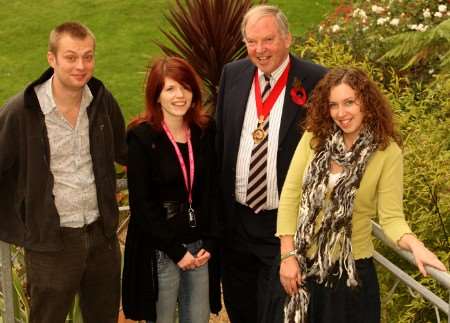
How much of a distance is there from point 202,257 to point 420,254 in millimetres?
1080

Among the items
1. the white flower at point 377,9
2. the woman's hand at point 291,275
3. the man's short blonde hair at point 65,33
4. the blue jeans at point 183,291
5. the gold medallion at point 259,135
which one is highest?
the white flower at point 377,9

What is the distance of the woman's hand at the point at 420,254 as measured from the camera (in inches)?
104

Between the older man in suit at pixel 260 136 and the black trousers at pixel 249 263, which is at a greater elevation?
the older man in suit at pixel 260 136

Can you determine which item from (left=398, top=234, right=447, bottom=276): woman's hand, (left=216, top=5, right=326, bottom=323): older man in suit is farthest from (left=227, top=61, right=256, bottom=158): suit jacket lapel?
(left=398, top=234, right=447, bottom=276): woman's hand

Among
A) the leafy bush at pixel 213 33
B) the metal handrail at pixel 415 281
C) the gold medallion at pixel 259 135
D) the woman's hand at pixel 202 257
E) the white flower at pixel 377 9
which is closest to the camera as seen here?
the metal handrail at pixel 415 281

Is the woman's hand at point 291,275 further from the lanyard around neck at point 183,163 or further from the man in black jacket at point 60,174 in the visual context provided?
the man in black jacket at point 60,174

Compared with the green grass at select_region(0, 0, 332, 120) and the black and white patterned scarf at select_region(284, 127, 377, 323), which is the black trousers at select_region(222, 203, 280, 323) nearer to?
the black and white patterned scarf at select_region(284, 127, 377, 323)

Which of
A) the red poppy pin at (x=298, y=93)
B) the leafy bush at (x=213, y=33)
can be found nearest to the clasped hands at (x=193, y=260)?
the red poppy pin at (x=298, y=93)

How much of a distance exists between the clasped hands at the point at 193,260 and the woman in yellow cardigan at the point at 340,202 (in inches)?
17.5

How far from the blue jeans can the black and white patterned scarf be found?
1.84 feet

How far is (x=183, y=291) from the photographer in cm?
352

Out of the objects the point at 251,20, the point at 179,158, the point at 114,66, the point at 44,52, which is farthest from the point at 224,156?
the point at 44,52

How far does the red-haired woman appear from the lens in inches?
129

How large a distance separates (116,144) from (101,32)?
9.58 meters
